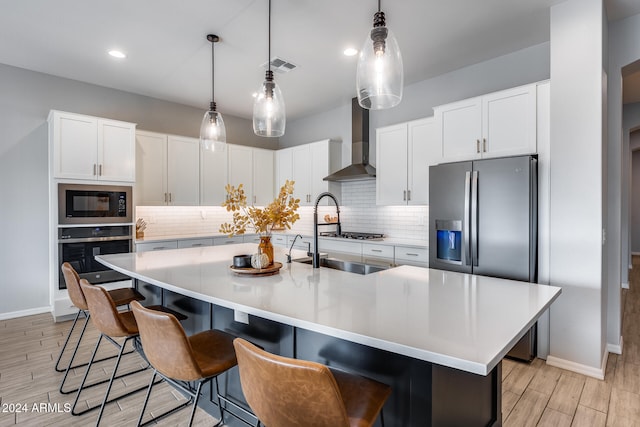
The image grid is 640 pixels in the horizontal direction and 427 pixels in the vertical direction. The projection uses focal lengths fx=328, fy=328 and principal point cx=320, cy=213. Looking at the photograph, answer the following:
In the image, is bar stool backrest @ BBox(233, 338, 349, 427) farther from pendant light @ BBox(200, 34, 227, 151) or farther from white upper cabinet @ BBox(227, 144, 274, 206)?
white upper cabinet @ BBox(227, 144, 274, 206)

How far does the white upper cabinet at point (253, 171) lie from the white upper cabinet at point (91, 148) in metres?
1.59

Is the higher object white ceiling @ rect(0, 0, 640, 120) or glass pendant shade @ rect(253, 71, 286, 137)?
white ceiling @ rect(0, 0, 640, 120)

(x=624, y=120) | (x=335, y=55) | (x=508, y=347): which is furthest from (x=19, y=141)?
(x=624, y=120)

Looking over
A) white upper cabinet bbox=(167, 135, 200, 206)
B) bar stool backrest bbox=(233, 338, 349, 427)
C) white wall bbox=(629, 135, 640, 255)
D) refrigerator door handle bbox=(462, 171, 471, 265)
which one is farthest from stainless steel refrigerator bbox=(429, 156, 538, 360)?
white wall bbox=(629, 135, 640, 255)

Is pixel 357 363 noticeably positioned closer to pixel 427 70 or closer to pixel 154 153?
pixel 427 70

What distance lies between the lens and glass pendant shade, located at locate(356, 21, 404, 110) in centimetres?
162

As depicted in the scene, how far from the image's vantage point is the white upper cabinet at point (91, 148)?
365 centimetres

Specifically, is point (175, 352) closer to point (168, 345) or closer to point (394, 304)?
point (168, 345)

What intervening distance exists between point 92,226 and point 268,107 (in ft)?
9.55

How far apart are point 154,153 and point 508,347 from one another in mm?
4731

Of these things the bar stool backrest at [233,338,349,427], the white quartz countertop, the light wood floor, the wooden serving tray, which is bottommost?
the light wood floor

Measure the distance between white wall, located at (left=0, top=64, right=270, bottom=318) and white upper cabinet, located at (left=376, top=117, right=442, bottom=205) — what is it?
3.88 meters

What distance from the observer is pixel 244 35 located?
3086 mm

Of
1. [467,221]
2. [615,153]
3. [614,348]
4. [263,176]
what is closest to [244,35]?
[467,221]
